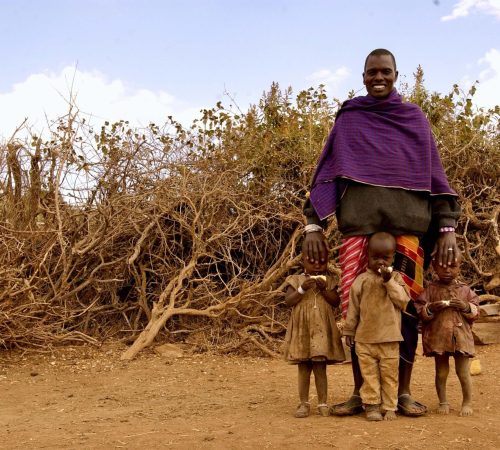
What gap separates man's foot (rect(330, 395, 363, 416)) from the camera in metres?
3.99

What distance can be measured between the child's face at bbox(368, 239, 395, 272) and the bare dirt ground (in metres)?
0.87

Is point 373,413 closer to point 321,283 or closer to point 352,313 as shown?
point 352,313

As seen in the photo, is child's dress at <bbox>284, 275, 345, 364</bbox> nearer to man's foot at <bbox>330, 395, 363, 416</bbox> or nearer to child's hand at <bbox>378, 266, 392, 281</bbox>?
man's foot at <bbox>330, 395, 363, 416</bbox>

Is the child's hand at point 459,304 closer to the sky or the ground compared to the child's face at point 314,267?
closer to the ground

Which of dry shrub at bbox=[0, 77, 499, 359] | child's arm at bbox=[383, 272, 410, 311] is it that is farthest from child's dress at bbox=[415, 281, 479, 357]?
dry shrub at bbox=[0, 77, 499, 359]

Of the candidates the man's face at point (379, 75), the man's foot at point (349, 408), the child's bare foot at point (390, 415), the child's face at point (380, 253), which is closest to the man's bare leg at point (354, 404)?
the man's foot at point (349, 408)

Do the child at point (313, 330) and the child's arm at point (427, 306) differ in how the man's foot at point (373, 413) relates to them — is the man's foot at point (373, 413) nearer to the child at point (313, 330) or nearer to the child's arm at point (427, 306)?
the child at point (313, 330)

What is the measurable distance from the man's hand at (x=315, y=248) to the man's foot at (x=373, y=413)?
87cm

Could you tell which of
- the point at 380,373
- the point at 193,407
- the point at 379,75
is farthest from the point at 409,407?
the point at 379,75

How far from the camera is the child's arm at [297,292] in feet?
13.1

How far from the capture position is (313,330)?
4.01m

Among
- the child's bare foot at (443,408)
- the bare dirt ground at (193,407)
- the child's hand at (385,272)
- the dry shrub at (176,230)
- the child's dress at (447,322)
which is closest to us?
the bare dirt ground at (193,407)

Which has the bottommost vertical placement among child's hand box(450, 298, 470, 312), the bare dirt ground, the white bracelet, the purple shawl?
the bare dirt ground

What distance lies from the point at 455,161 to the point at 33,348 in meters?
4.75
